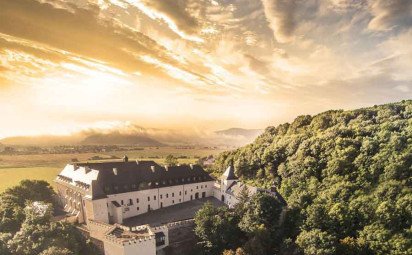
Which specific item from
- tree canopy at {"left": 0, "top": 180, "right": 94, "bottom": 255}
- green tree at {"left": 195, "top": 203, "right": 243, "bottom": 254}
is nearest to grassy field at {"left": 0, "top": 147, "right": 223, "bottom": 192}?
tree canopy at {"left": 0, "top": 180, "right": 94, "bottom": 255}

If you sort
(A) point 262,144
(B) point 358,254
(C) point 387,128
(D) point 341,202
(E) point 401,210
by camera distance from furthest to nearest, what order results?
(A) point 262,144 → (C) point 387,128 → (D) point 341,202 → (E) point 401,210 → (B) point 358,254

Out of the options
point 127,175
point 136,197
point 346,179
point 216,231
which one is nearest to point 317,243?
point 216,231

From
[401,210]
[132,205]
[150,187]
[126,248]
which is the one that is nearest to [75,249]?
[126,248]

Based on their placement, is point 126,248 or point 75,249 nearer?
point 126,248

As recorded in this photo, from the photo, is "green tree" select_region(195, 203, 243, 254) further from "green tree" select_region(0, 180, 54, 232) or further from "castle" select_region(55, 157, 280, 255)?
"green tree" select_region(0, 180, 54, 232)

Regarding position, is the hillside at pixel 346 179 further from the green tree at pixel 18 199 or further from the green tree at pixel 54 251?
the green tree at pixel 18 199

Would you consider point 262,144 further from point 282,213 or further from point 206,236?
point 206,236

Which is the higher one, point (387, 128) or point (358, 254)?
point (387, 128)

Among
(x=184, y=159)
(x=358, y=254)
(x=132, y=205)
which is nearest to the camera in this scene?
(x=358, y=254)
